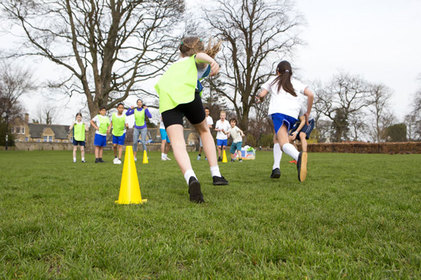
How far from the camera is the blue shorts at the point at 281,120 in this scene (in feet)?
16.9

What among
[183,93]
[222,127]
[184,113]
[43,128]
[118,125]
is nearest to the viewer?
[183,93]

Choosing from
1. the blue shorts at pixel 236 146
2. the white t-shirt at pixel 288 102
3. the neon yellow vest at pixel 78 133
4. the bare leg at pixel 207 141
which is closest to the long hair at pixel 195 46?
the bare leg at pixel 207 141

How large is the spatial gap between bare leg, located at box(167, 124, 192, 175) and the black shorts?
0.23 feet

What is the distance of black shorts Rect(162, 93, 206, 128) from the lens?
3545mm

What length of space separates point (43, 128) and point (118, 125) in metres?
78.8

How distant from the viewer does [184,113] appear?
3.71 m

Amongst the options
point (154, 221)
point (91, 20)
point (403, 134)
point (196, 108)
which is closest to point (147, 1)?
point (91, 20)

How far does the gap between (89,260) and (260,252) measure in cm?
94

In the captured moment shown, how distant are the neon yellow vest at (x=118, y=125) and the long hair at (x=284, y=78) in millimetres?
7516

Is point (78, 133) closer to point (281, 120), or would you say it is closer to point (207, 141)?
point (281, 120)

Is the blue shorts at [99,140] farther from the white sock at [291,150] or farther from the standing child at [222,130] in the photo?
the white sock at [291,150]

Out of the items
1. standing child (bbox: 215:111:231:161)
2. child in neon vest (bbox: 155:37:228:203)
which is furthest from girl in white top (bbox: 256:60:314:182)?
standing child (bbox: 215:111:231:161)

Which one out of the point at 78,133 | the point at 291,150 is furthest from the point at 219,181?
the point at 78,133

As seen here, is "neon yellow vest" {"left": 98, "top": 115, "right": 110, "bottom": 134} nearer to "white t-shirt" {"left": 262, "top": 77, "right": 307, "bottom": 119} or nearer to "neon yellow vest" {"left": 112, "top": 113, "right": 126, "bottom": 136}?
"neon yellow vest" {"left": 112, "top": 113, "right": 126, "bottom": 136}
